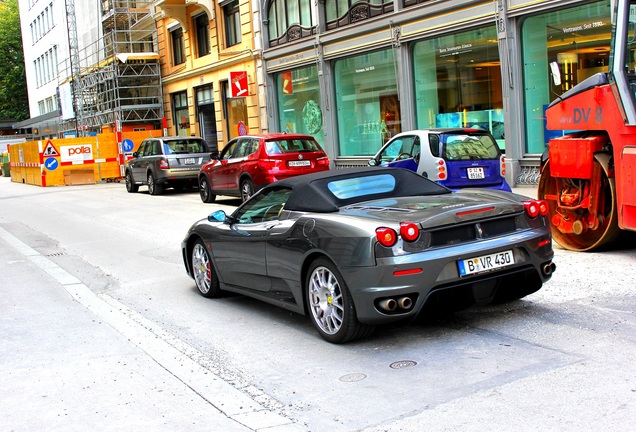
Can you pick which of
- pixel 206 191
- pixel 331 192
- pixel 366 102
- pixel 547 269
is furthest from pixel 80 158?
pixel 547 269

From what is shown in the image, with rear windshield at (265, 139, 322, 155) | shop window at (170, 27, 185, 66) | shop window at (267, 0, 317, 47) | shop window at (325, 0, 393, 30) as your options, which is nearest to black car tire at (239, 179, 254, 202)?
rear windshield at (265, 139, 322, 155)

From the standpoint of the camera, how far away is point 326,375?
5285 millimetres

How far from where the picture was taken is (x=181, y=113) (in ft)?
122

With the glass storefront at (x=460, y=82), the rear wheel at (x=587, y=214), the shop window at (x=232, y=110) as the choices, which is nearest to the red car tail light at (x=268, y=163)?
the glass storefront at (x=460, y=82)

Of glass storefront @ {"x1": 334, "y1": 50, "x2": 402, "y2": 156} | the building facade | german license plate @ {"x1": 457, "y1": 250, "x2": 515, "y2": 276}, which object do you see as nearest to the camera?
german license plate @ {"x1": 457, "y1": 250, "x2": 515, "y2": 276}

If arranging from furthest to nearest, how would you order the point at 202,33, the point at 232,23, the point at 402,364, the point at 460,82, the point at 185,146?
the point at 202,33 → the point at 232,23 → the point at 185,146 → the point at 460,82 → the point at 402,364

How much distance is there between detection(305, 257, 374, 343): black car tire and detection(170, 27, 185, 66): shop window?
31617mm

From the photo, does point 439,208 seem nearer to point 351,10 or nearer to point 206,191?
point 206,191

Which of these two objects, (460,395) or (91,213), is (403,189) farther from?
(91,213)

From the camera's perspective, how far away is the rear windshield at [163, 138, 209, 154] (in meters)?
22.9

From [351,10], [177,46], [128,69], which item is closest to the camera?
[351,10]

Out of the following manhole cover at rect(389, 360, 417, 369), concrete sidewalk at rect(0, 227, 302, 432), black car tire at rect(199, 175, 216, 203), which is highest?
black car tire at rect(199, 175, 216, 203)

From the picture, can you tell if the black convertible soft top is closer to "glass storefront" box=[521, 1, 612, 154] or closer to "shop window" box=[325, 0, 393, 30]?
"glass storefront" box=[521, 1, 612, 154]

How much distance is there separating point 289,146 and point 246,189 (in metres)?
1.37
